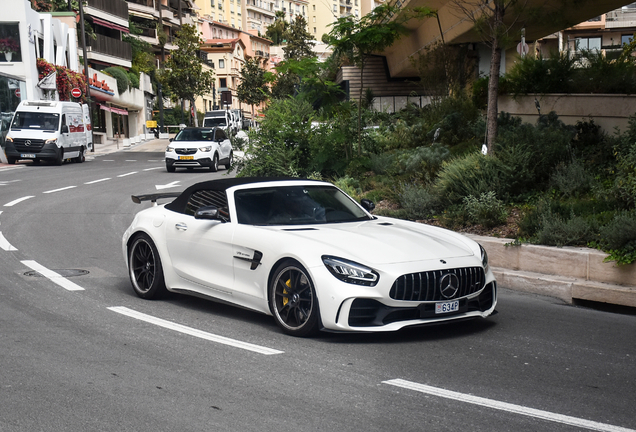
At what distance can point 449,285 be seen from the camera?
6.41 m

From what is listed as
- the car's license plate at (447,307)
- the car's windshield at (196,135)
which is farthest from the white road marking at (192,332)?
the car's windshield at (196,135)

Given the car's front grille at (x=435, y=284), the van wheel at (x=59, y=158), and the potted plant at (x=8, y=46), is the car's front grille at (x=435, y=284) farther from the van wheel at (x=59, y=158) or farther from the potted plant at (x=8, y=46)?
the potted plant at (x=8, y=46)

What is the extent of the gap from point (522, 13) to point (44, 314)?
31.9 ft

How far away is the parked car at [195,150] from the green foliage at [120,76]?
121 ft

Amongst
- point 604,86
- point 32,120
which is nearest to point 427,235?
point 604,86

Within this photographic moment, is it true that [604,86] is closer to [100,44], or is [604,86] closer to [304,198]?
[304,198]

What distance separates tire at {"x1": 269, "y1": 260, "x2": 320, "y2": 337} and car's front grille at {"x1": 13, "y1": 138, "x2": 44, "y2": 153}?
1186 inches

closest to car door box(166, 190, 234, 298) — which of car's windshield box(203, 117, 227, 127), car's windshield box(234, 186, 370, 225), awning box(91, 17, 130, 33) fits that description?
car's windshield box(234, 186, 370, 225)

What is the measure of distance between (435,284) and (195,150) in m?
25.1

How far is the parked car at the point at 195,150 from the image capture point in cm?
3056

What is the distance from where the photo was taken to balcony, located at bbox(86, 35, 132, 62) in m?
65.6

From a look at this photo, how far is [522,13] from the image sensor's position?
44.6 feet

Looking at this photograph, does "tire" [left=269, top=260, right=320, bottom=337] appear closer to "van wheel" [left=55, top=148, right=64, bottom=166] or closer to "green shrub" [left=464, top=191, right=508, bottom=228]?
"green shrub" [left=464, top=191, right=508, bottom=228]

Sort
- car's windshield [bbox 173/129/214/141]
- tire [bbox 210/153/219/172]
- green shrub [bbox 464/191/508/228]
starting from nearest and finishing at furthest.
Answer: green shrub [bbox 464/191/508/228], tire [bbox 210/153/219/172], car's windshield [bbox 173/129/214/141]
